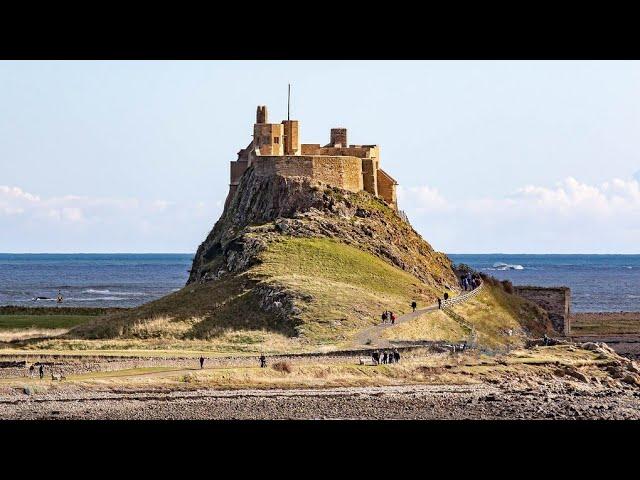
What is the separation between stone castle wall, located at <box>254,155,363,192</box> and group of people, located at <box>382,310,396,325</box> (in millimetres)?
13335

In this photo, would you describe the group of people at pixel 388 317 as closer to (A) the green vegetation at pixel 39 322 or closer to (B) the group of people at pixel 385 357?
(B) the group of people at pixel 385 357

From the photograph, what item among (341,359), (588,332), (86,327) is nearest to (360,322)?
(341,359)

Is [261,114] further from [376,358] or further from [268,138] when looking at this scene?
[376,358]

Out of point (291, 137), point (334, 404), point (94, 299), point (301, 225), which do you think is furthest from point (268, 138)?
point (94, 299)

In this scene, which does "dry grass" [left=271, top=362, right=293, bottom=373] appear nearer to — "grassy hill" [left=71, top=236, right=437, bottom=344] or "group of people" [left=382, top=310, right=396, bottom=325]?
"grassy hill" [left=71, top=236, right=437, bottom=344]

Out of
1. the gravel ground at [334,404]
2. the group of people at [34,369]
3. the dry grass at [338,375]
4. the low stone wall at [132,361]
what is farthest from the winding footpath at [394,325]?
the group of people at [34,369]

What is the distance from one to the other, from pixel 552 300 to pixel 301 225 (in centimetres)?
2165

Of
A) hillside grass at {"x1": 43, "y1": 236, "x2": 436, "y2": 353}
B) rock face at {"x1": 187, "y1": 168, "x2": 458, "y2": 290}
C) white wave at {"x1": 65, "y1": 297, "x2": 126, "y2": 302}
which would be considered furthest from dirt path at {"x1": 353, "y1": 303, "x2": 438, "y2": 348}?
white wave at {"x1": 65, "y1": 297, "x2": 126, "y2": 302}

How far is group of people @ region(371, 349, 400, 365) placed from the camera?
5116 cm

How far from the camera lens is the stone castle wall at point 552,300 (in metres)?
81.6

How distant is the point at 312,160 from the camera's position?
71.2 metres

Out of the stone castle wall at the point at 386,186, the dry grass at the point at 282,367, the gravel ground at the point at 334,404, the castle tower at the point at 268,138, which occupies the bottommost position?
the gravel ground at the point at 334,404
